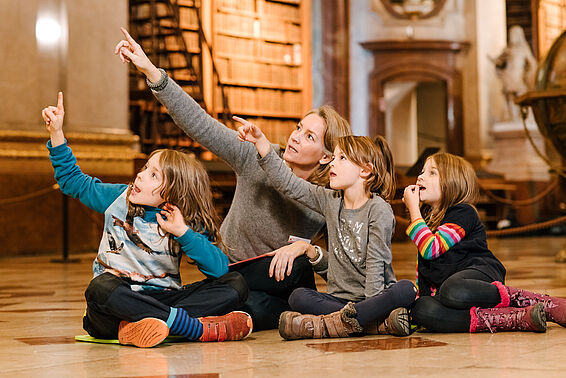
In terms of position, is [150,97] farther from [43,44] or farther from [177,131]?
[43,44]

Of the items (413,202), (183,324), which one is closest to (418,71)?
(413,202)

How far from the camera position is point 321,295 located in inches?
119

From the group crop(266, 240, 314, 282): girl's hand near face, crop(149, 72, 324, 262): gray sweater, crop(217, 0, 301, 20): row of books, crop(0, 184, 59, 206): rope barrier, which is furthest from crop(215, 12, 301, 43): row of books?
crop(266, 240, 314, 282): girl's hand near face

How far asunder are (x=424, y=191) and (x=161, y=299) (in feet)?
3.49

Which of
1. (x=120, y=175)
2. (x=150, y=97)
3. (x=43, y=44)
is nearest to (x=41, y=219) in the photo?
(x=120, y=175)

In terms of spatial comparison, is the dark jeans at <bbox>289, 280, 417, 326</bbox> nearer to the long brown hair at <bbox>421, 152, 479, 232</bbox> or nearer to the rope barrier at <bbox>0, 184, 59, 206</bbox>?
the long brown hair at <bbox>421, 152, 479, 232</bbox>

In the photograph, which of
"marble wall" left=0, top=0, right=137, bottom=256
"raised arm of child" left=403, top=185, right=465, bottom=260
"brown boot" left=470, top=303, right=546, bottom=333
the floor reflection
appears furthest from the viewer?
"marble wall" left=0, top=0, right=137, bottom=256

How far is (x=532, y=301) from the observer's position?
3.12 metres

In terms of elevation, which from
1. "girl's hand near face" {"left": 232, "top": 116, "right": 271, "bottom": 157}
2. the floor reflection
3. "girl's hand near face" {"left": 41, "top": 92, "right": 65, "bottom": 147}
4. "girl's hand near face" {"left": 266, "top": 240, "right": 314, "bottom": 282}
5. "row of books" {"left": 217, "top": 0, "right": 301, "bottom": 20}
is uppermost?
"row of books" {"left": 217, "top": 0, "right": 301, "bottom": 20}

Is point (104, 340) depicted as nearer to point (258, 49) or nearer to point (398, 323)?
point (398, 323)

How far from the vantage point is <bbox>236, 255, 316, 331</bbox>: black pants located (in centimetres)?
320

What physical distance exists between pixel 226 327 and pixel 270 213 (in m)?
0.58

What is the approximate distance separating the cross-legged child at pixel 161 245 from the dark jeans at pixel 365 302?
0.20m

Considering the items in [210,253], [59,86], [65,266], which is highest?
[59,86]
